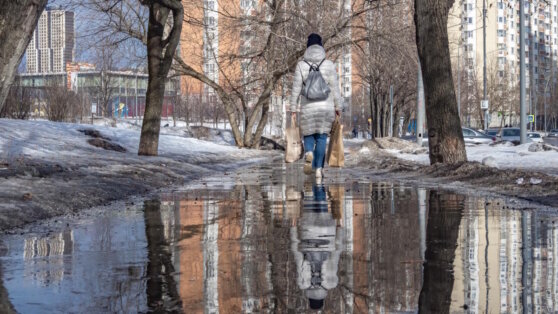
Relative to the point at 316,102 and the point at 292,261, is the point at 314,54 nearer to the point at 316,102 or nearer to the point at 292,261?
the point at 316,102

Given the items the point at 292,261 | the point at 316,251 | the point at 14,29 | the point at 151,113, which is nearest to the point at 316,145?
the point at 14,29

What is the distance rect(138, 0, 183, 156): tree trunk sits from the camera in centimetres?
2128

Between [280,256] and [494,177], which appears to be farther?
[494,177]

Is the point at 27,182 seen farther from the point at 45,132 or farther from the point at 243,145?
the point at 243,145

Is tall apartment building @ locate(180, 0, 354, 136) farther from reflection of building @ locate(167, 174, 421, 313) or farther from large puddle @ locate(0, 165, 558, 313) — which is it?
large puddle @ locate(0, 165, 558, 313)

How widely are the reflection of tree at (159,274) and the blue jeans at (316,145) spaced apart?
5259mm

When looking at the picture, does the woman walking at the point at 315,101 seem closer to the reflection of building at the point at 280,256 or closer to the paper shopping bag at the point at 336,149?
the paper shopping bag at the point at 336,149

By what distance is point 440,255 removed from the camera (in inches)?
201

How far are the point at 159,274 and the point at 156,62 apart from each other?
57.3 ft

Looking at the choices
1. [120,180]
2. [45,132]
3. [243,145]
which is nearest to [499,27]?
[243,145]

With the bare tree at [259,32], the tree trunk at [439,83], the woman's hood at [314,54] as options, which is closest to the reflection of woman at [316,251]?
the woman's hood at [314,54]

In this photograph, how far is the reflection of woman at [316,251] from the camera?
13.4 ft

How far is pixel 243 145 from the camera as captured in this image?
43375 millimetres

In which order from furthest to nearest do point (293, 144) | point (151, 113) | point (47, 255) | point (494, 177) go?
point (151, 113) → point (293, 144) → point (494, 177) → point (47, 255)
